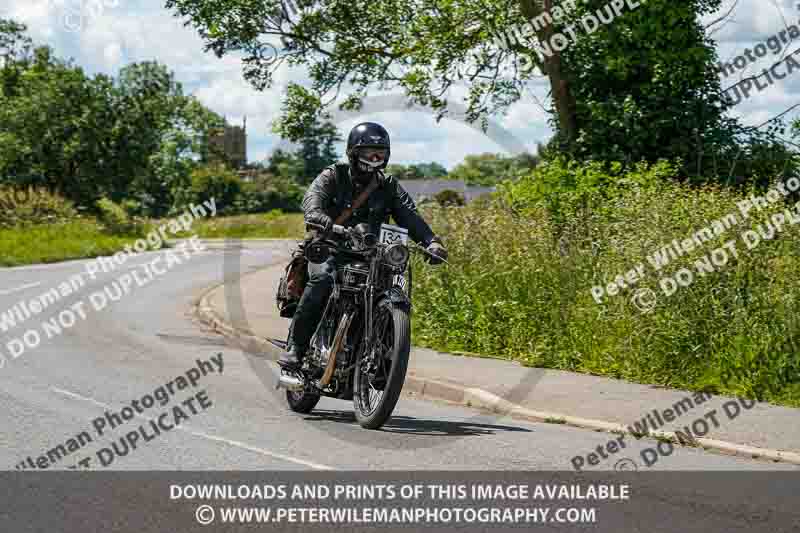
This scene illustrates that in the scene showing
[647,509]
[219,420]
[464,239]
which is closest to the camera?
[647,509]

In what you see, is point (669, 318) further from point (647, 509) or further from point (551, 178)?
point (551, 178)

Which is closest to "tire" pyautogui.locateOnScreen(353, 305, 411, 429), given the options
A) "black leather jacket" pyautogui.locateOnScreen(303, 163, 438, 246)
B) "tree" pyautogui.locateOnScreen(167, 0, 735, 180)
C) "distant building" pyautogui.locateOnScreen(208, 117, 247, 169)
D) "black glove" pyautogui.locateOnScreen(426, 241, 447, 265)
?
"black glove" pyautogui.locateOnScreen(426, 241, 447, 265)

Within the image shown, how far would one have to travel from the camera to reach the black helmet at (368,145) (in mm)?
9094

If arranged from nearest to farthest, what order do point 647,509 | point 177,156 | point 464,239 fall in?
point 647,509 < point 464,239 < point 177,156

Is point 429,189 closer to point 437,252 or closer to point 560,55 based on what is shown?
point 560,55

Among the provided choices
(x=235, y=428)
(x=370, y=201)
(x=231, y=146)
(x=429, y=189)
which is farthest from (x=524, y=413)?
(x=231, y=146)

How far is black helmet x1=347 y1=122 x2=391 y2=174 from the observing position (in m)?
9.09

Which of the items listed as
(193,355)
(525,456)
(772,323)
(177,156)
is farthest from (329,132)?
(177,156)

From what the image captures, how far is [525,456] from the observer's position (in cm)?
805

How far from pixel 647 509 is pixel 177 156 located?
89.3m

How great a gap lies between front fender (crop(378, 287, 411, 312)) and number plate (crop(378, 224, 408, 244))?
0.43 meters

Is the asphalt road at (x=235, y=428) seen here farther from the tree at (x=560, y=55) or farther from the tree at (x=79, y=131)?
the tree at (x=79, y=131)

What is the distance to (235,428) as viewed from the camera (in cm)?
923

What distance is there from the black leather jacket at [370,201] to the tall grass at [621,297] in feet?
11.5
